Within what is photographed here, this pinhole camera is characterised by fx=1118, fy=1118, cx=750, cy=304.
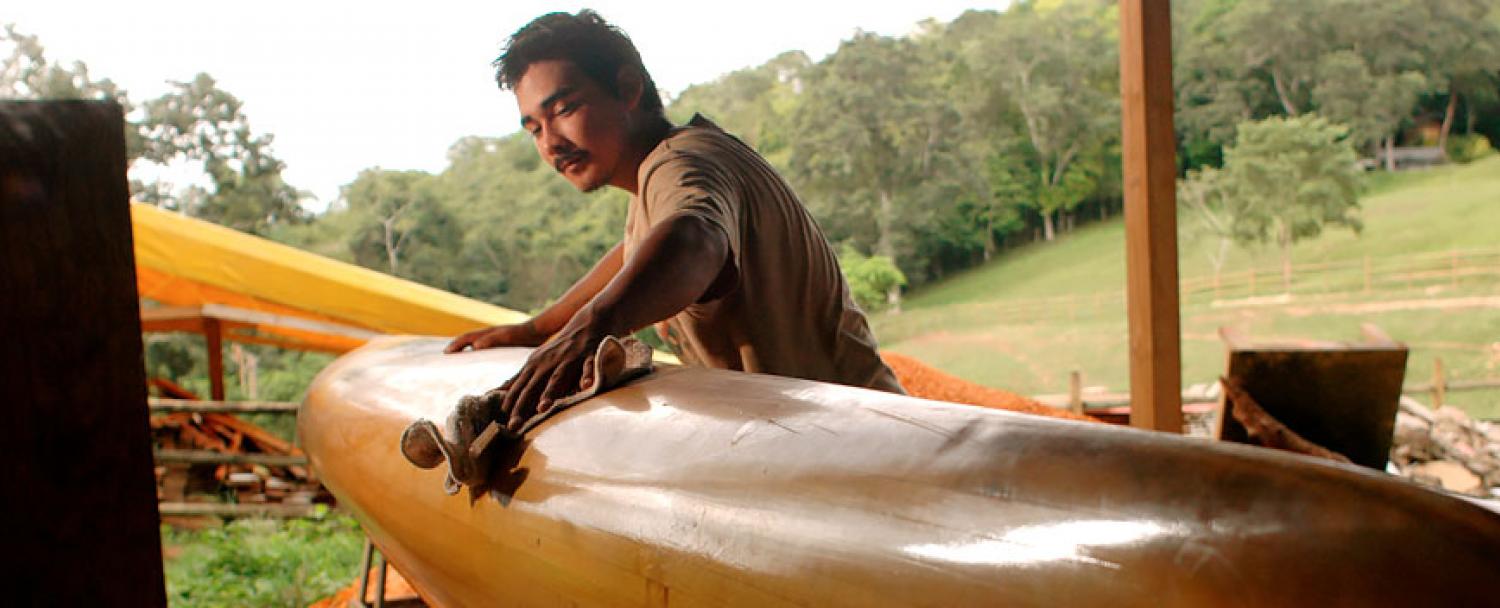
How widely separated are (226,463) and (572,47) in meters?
5.45

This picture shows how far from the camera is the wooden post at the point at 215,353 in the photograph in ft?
21.1

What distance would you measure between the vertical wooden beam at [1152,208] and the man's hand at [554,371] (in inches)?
68.3

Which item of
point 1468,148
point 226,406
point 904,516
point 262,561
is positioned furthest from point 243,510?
point 1468,148

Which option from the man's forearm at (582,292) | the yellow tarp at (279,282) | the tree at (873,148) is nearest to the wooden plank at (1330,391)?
the man's forearm at (582,292)

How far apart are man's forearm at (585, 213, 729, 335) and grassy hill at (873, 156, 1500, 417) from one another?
19.4 ft

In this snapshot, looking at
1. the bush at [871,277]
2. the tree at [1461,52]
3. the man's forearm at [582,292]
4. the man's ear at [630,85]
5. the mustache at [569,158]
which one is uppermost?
the tree at [1461,52]

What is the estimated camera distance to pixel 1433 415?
5.51 meters

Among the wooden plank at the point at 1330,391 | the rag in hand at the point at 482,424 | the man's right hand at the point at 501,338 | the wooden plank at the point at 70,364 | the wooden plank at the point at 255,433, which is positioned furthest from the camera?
the wooden plank at the point at 255,433

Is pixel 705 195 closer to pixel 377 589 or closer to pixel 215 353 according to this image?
pixel 377 589

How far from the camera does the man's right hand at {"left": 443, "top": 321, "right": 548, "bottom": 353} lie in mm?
2086

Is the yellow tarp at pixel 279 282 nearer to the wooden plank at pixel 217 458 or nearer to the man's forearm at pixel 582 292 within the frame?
the wooden plank at pixel 217 458

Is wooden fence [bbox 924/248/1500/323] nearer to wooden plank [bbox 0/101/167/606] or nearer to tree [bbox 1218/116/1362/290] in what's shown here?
tree [bbox 1218/116/1362/290]

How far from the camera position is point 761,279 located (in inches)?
71.7

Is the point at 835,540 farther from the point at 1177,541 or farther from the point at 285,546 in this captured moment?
the point at 285,546
